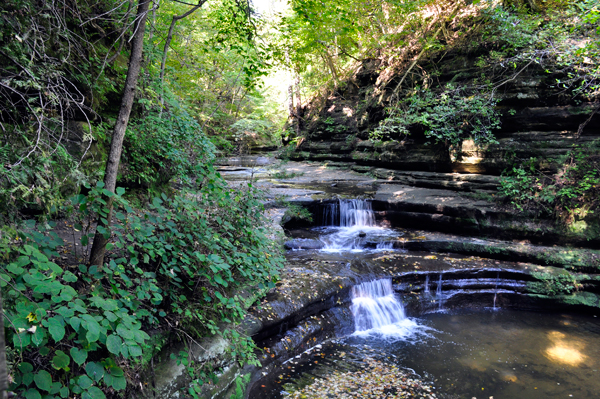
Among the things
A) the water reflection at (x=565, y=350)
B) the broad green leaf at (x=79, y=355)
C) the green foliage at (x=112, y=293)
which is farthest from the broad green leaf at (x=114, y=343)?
the water reflection at (x=565, y=350)

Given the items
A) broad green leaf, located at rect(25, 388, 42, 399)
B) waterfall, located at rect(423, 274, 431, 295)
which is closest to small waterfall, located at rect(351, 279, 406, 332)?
waterfall, located at rect(423, 274, 431, 295)

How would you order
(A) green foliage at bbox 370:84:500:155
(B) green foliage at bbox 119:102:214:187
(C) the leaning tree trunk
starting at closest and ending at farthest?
(C) the leaning tree trunk, (B) green foliage at bbox 119:102:214:187, (A) green foliage at bbox 370:84:500:155

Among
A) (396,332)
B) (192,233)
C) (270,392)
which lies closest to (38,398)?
(192,233)

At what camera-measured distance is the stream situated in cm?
446

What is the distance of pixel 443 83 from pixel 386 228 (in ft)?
21.5

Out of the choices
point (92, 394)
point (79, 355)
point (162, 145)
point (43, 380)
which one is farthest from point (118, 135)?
point (162, 145)

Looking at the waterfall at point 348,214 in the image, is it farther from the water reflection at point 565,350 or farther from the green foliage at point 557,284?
the water reflection at point 565,350

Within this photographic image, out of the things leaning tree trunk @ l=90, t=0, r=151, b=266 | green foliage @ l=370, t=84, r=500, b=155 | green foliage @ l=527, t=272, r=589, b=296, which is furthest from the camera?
green foliage @ l=370, t=84, r=500, b=155

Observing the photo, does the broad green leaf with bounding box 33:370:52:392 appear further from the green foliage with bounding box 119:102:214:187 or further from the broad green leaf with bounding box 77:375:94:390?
the green foliage with bounding box 119:102:214:187

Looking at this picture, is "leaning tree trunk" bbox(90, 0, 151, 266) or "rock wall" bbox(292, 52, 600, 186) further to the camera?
"rock wall" bbox(292, 52, 600, 186)

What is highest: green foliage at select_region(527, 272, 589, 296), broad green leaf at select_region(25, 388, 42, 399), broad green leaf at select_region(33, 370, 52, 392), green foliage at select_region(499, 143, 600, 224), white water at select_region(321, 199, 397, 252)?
green foliage at select_region(499, 143, 600, 224)

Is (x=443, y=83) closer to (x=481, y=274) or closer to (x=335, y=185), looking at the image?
(x=335, y=185)

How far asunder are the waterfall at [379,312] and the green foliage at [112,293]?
8.55 feet

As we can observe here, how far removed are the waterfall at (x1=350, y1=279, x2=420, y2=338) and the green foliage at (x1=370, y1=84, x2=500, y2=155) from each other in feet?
19.6
